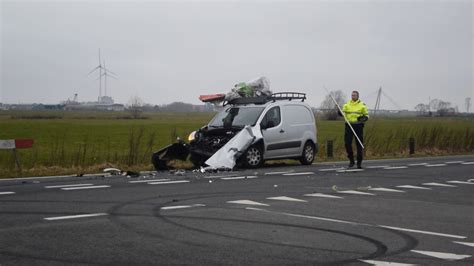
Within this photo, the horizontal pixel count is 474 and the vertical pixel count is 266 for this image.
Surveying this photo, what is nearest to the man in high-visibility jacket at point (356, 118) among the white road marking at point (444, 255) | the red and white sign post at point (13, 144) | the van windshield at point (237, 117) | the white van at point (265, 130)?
the white van at point (265, 130)

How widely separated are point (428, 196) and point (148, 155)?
10425mm

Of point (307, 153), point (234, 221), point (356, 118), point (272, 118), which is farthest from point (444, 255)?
point (307, 153)

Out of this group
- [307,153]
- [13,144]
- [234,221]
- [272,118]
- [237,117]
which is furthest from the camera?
[307,153]

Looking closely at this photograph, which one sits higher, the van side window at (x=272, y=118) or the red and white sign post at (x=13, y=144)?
the van side window at (x=272, y=118)

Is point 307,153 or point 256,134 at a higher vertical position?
point 256,134

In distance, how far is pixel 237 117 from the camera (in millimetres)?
17656

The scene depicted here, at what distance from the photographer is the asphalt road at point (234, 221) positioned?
6309 millimetres

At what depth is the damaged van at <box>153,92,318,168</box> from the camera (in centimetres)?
1652

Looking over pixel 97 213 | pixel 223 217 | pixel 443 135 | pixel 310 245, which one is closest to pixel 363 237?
pixel 310 245

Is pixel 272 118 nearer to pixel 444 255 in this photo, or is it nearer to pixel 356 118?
pixel 356 118

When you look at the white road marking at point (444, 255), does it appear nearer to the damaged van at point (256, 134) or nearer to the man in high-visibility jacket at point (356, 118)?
the damaged van at point (256, 134)

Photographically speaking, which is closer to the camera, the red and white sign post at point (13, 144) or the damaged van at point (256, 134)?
the red and white sign post at point (13, 144)

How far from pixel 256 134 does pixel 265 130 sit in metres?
0.65

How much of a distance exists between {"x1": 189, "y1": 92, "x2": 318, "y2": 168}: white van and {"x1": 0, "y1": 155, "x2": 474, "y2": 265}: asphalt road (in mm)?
3031
